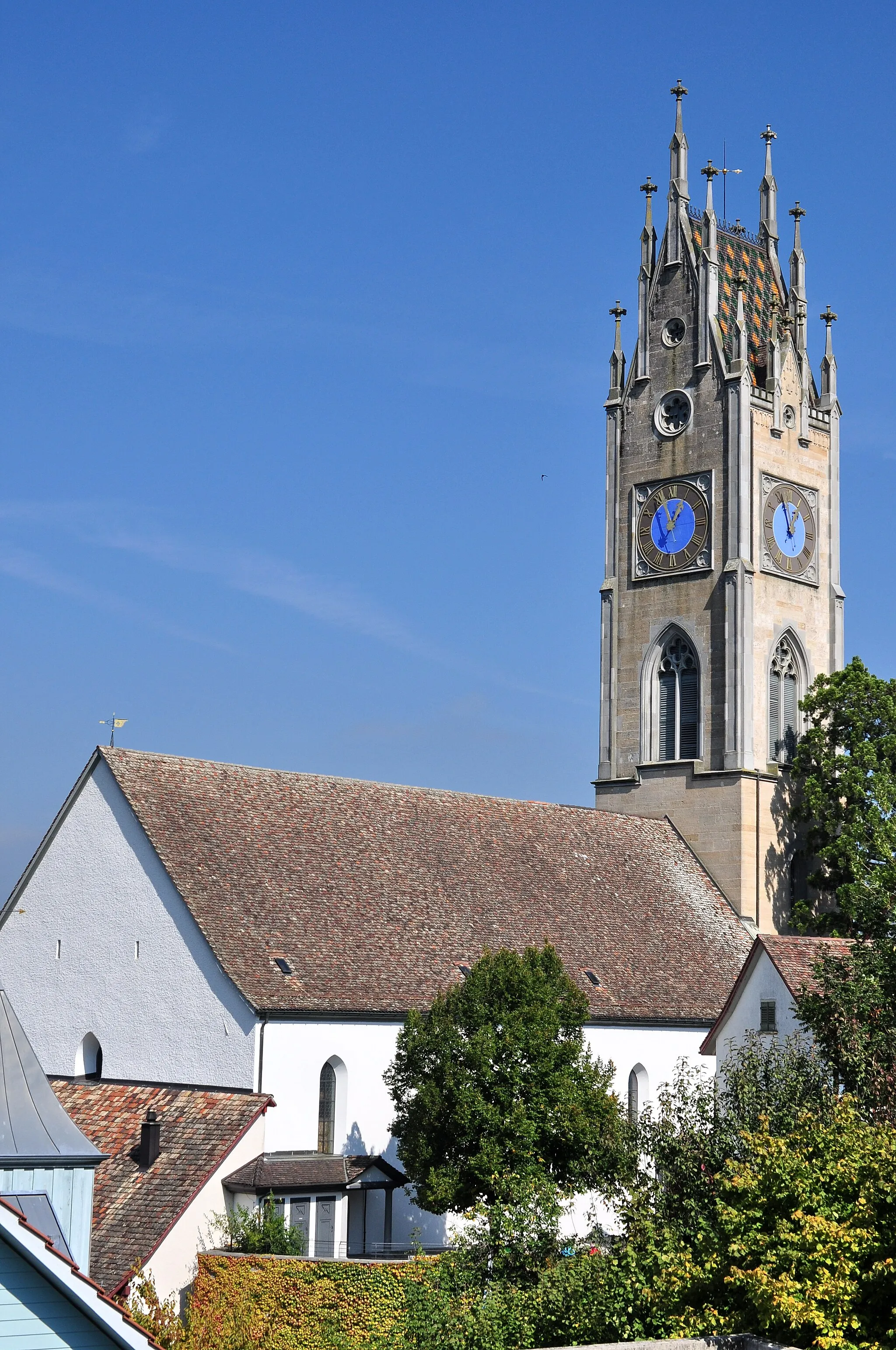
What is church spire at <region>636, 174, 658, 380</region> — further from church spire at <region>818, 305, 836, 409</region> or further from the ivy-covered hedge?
the ivy-covered hedge

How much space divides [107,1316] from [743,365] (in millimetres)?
46880

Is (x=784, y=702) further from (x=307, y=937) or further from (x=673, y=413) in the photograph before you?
(x=307, y=937)

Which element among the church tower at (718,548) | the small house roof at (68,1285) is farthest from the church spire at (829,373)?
the small house roof at (68,1285)

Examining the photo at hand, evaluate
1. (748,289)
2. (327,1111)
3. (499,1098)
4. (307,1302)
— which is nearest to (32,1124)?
(307,1302)

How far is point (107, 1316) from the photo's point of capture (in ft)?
47.2

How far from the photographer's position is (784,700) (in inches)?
2240

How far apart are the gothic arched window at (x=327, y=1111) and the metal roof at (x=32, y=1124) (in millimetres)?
15705

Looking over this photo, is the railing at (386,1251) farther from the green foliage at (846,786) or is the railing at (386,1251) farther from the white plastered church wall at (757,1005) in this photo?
the green foliage at (846,786)

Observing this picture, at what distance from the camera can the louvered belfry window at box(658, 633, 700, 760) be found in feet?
185

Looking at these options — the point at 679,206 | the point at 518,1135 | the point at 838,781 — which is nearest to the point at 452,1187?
the point at 518,1135

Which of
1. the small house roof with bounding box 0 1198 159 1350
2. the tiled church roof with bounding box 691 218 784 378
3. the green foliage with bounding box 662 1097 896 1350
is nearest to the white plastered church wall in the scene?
the green foliage with bounding box 662 1097 896 1350

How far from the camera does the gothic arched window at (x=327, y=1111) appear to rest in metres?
38.7

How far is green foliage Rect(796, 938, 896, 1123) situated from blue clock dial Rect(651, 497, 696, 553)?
2611cm

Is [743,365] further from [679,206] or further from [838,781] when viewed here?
[838,781]
